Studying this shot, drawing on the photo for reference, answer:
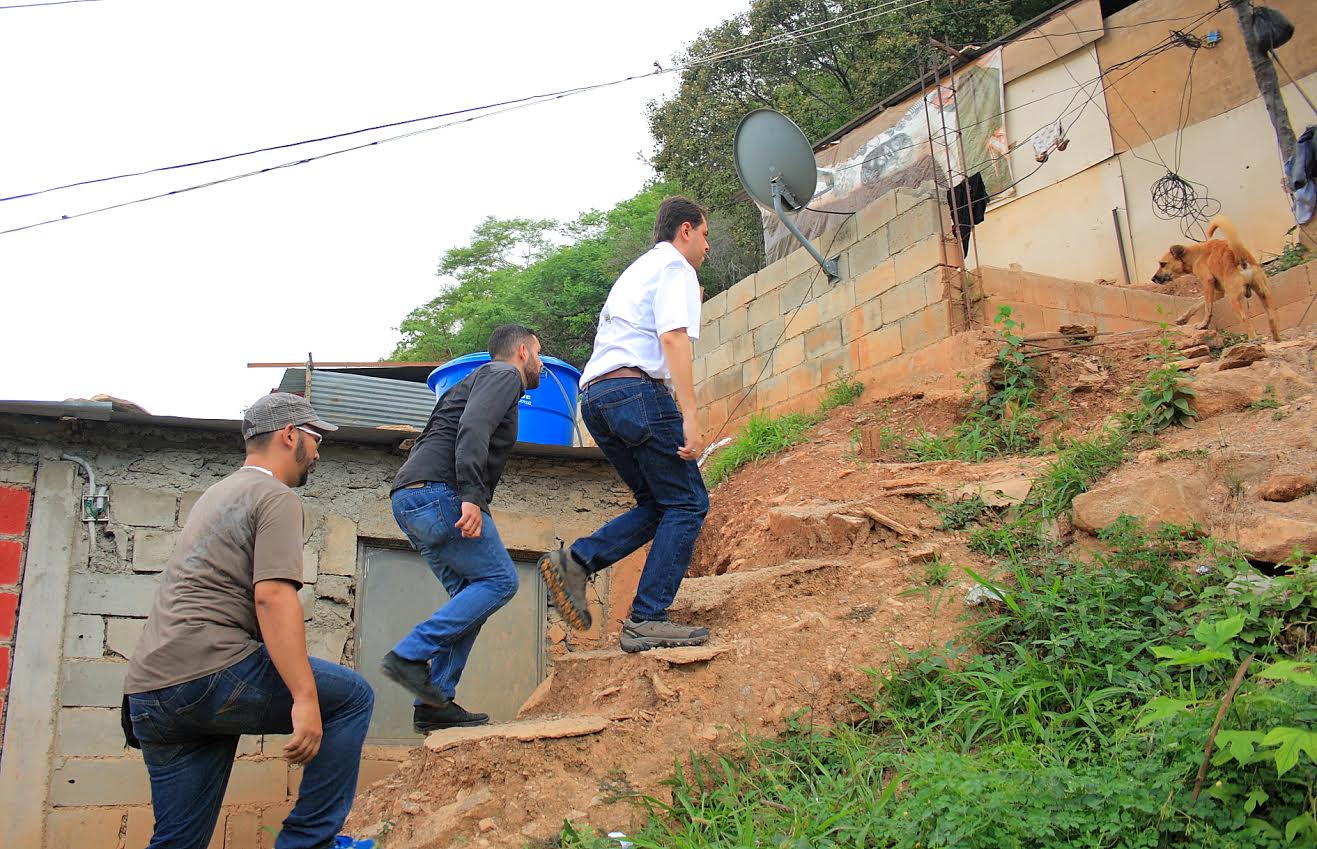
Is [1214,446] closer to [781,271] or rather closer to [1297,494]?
[1297,494]

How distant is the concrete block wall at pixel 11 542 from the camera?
215 inches

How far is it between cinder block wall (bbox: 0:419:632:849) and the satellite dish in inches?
144

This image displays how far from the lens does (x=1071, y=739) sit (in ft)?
11.0

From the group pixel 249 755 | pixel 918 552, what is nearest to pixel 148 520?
pixel 249 755

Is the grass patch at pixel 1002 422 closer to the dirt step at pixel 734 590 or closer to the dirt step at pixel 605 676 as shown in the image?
the dirt step at pixel 734 590

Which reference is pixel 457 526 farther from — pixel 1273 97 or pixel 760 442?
pixel 1273 97

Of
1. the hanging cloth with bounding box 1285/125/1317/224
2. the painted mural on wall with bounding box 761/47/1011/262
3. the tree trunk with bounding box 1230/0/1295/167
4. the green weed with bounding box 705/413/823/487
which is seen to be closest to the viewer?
the green weed with bounding box 705/413/823/487

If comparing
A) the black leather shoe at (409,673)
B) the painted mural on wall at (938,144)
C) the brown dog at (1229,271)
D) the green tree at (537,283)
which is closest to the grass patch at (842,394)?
the brown dog at (1229,271)

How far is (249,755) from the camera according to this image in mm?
5668

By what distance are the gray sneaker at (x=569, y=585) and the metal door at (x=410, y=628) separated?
242cm

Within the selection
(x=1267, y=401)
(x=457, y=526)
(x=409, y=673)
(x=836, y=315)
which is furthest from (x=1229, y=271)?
(x=409, y=673)

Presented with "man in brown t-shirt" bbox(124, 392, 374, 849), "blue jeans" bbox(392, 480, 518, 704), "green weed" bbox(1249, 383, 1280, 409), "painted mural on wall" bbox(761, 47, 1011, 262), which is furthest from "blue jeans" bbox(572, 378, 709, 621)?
"painted mural on wall" bbox(761, 47, 1011, 262)

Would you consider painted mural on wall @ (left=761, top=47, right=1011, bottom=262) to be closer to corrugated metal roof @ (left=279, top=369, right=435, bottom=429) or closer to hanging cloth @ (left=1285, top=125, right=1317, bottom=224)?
hanging cloth @ (left=1285, top=125, right=1317, bottom=224)

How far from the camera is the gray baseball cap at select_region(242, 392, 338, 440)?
3.30 metres
